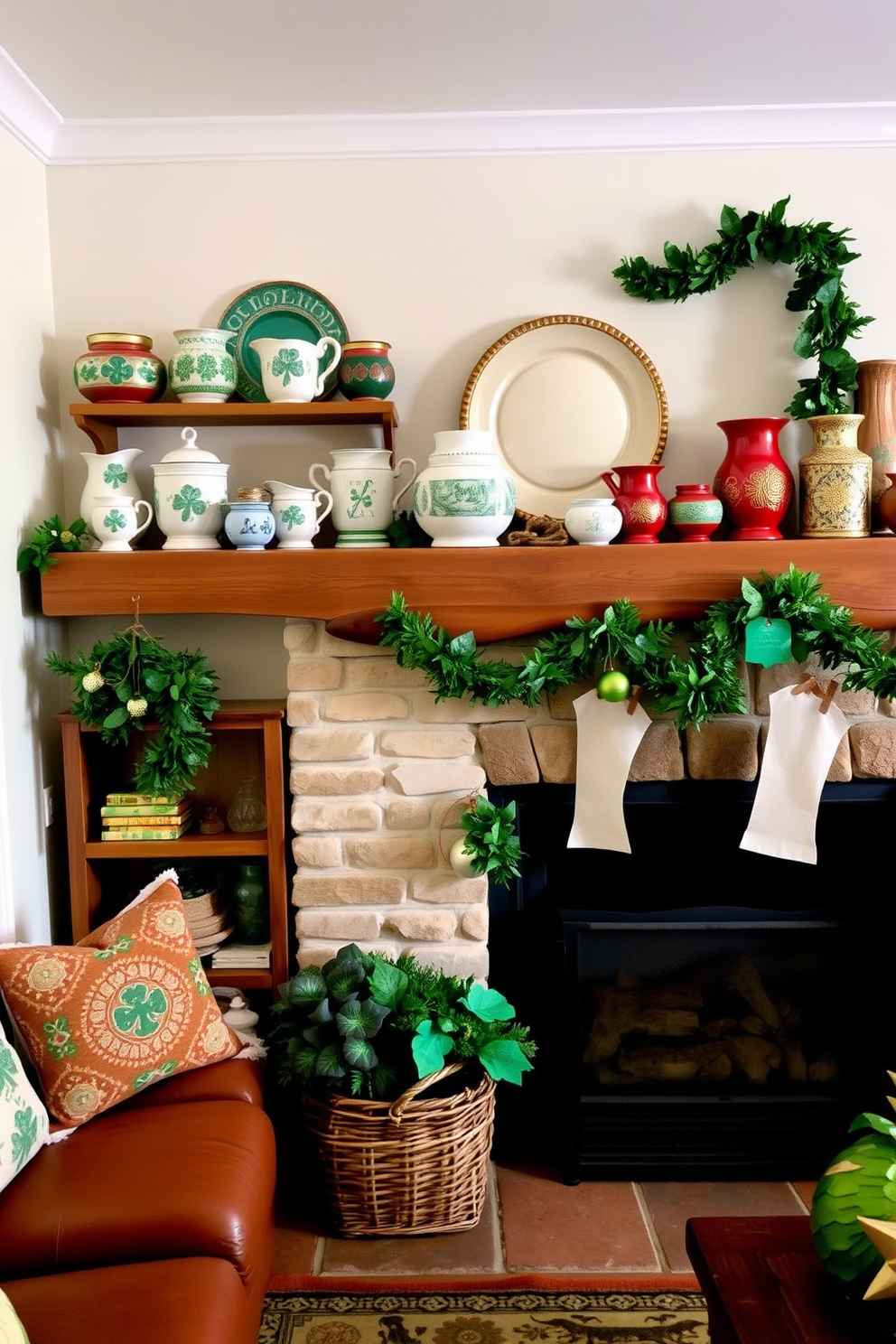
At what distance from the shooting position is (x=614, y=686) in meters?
2.16

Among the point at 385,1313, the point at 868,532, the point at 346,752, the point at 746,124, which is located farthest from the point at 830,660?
the point at 385,1313

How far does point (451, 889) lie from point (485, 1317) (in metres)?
0.80

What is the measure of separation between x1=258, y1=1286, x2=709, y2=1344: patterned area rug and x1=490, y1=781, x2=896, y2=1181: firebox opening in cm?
40

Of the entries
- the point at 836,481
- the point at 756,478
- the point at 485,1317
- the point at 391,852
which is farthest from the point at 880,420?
the point at 485,1317

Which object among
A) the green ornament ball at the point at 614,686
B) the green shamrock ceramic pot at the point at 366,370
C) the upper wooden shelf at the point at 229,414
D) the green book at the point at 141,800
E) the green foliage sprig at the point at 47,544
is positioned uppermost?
the green shamrock ceramic pot at the point at 366,370

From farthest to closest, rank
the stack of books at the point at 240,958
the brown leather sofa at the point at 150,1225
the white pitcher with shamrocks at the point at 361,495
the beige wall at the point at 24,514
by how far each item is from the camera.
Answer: the stack of books at the point at 240,958 → the white pitcher with shamrocks at the point at 361,495 → the beige wall at the point at 24,514 → the brown leather sofa at the point at 150,1225

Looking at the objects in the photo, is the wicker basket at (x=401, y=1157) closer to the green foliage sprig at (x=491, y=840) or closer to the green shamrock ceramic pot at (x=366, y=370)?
the green foliage sprig at (x=491, y=840)

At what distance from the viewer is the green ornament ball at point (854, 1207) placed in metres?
1.29

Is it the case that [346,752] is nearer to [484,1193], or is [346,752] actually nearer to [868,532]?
[484,1193]

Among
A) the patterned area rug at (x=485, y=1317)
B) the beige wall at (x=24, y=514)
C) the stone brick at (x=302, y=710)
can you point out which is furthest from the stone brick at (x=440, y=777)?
the patterned area rug at (x=485, y=1317)

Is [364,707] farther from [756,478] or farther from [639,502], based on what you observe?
[756,478]

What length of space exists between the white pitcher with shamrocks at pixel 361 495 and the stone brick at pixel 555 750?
0.53 metres

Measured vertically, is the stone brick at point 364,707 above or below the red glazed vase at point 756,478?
below

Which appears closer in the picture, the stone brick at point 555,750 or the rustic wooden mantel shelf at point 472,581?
the rustic wooden mantel shelf at point 472,581
